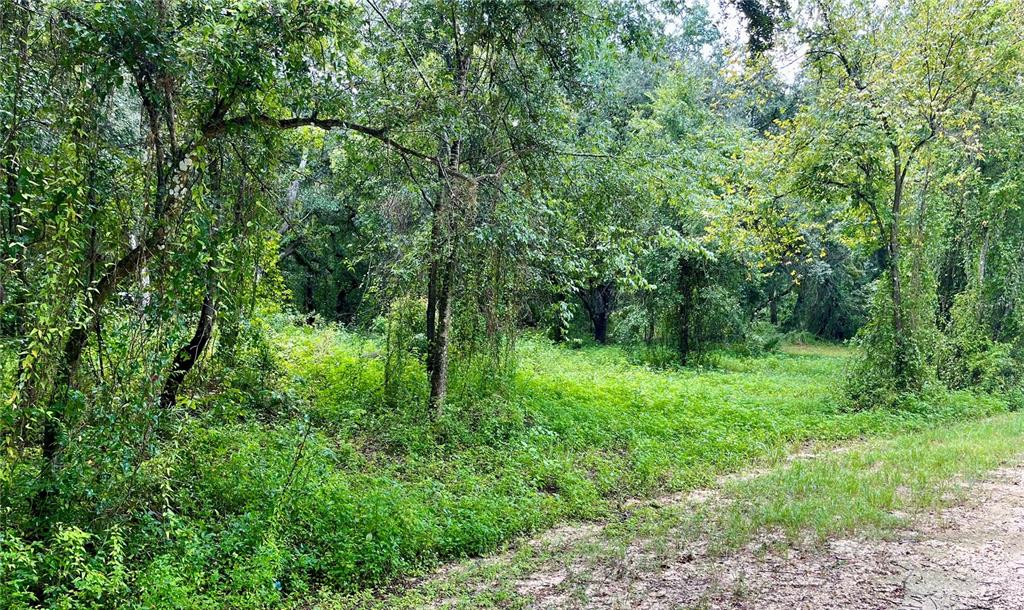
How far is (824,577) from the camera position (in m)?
4.61

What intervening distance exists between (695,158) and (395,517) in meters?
5.64

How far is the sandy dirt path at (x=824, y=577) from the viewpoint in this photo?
4242 millimetres

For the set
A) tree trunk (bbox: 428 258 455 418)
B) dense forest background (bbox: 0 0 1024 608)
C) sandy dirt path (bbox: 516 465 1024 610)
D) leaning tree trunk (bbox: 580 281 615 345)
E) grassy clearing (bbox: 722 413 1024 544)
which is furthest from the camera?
leaning tree trunk (bbox: 580 281 615 345)

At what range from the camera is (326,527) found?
5.18 meters

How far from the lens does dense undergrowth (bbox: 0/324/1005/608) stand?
423cm

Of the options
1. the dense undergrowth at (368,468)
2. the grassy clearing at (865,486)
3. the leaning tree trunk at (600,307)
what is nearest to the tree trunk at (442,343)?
the dense undergrowth at (368,468)

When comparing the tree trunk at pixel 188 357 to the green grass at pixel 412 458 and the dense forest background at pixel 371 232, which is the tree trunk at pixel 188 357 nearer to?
the dense forest background at pixel 371 232

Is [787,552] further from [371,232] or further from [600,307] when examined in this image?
[600,307]

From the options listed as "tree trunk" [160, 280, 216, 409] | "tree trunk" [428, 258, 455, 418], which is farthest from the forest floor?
"tree trunk" [428, 258, 455, 418]

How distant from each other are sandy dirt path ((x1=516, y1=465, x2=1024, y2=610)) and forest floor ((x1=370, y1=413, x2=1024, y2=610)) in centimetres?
1

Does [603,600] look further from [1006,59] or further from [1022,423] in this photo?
[1006,59]

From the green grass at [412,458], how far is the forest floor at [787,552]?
0.52m

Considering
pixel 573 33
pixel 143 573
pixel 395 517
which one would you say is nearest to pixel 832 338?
pixel 573 33

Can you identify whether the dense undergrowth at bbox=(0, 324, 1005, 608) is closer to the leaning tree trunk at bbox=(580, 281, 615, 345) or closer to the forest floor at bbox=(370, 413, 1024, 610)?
the forest floor at bbox=(370, 413, 1024, 610)
